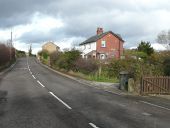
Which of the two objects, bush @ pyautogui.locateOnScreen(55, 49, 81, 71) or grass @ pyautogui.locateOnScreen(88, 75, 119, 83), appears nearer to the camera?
grass @ pyautogui.locateOnScreen(88, 75, 119, 83)

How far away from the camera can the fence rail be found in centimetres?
2281

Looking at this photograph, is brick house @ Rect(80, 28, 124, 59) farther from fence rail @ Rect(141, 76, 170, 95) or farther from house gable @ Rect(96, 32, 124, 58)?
fence rail @ Rect(141, 76, 170, 95)

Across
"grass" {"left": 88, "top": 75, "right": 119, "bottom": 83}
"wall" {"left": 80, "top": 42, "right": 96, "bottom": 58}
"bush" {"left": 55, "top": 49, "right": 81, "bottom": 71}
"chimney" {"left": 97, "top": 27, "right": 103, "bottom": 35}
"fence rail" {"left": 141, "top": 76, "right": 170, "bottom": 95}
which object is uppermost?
"chimney" {"left": 97, "top": 27, "right": 103, "bottom": 35}

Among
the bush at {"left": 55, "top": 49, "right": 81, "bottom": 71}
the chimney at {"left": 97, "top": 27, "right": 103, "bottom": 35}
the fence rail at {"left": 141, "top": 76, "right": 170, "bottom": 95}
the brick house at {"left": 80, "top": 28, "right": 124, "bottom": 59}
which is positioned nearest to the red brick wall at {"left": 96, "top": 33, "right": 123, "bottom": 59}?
the brick house at {"left": 80, "top": 28, "right": 124, "bottom": 59}

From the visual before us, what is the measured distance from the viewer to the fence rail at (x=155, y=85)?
2281 cm

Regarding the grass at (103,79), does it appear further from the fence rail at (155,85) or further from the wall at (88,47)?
the wall at (88,47)

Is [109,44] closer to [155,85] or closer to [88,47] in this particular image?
[88,47]

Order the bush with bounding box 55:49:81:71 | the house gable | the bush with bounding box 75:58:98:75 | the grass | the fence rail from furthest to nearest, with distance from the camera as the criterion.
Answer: the house gable → the bush with bounding box 55:49:81:71 → the bush with bounding box 75:58:98:75 → the grass → the fence rail

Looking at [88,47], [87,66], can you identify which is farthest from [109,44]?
[87,66]

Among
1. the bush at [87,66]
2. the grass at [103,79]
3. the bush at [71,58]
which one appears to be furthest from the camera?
the bush at [71,58]

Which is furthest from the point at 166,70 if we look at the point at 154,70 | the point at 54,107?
the point at 54,107

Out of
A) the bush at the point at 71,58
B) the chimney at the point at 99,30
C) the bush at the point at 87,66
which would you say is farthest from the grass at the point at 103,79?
the chimney at the point at 99,30

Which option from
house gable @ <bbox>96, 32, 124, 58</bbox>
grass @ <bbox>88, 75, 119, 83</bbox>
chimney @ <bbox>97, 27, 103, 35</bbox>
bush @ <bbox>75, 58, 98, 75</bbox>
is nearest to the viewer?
grass @ <bbox>88, 75, 119, 83</bbox>

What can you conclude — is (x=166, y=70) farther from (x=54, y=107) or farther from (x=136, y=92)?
(x=54, y=107)
